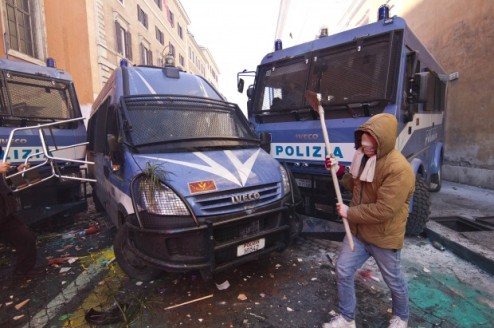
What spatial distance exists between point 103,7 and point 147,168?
15.9 metres

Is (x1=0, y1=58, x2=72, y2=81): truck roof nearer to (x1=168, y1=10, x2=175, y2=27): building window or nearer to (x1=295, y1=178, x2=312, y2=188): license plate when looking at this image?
(x1=295, y1=178, x2=312, y2=188): license plate

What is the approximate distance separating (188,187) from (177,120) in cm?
122

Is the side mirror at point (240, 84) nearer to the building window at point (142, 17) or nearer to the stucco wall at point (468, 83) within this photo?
the stucco wall at point (468, 83)

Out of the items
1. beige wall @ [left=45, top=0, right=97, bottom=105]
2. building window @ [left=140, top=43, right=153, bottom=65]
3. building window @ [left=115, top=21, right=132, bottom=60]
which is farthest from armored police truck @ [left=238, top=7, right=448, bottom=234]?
building window @ [left=140, top=43, right=153, bottom=65]

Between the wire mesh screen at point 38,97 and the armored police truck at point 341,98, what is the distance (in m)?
3.78

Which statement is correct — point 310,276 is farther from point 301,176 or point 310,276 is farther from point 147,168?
point 147,168

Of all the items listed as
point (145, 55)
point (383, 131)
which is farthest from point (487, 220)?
point (145, 55)

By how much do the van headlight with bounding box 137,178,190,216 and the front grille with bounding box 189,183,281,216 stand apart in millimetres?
129

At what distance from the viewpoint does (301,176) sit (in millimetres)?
4578

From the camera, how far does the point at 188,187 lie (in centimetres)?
283

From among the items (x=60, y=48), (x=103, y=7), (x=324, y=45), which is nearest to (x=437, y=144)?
(x=324, y=45)

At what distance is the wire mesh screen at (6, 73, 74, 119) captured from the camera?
5.17 m

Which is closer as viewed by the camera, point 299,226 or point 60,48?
point 299,226

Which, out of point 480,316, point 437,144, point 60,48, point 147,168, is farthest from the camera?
point 60,48
